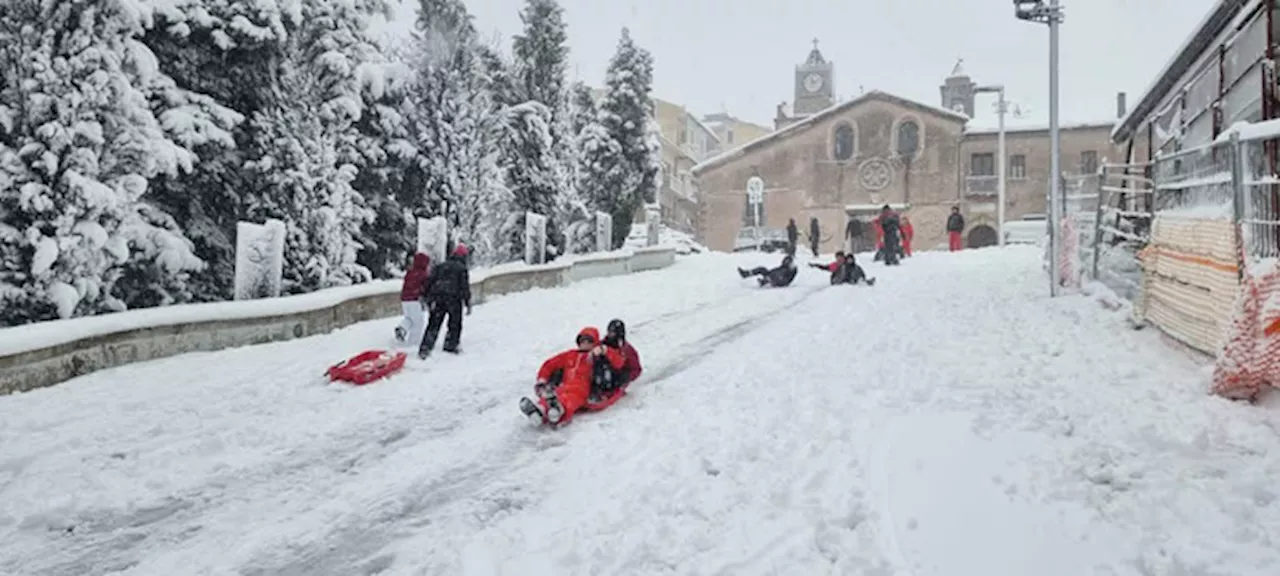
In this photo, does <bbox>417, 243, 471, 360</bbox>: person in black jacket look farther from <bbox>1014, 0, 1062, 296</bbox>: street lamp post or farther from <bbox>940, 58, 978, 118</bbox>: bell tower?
<bbox>940, 58, 978, 118</bbox>: bell tower

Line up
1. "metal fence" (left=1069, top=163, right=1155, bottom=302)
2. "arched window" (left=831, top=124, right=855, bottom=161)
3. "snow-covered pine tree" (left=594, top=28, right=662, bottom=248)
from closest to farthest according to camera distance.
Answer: "metal fence" (left=1069, top=163, right=1155, bottom=302)
"snow-covered pine tree" (left=594, top=28, right=662, bottom=248)
"arched window" (left=831, top=124, right=855, bottom=161)

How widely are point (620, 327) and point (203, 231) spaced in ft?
29.4

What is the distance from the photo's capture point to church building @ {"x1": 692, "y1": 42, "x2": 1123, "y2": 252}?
41.7 m

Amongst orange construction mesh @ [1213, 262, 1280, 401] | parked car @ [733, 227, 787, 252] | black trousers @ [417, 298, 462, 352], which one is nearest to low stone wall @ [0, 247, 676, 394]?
black trousers @ [417, 298, 462, 352]

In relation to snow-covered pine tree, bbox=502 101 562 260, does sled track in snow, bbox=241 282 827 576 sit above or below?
below

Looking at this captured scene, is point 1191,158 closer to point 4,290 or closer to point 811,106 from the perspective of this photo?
point 4,290

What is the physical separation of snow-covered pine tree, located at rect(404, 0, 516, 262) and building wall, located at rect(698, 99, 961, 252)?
28.1 m

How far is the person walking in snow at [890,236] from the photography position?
22.9 meters

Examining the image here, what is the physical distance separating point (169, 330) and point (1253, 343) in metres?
10.3

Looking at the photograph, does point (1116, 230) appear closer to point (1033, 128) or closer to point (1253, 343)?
point (1253, 343)

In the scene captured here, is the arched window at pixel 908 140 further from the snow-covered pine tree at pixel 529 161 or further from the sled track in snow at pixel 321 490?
the sled track in snow at pixel 321 490

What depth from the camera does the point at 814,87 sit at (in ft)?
270

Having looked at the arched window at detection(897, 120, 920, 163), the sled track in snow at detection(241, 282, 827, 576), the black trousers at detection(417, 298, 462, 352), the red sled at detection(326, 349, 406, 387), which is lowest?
the sled track in snow at detection(241, 282, 827, 576)

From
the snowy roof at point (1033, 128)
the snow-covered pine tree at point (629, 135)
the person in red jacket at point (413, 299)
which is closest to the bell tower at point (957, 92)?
the snowy roof at point (1033, 128)
